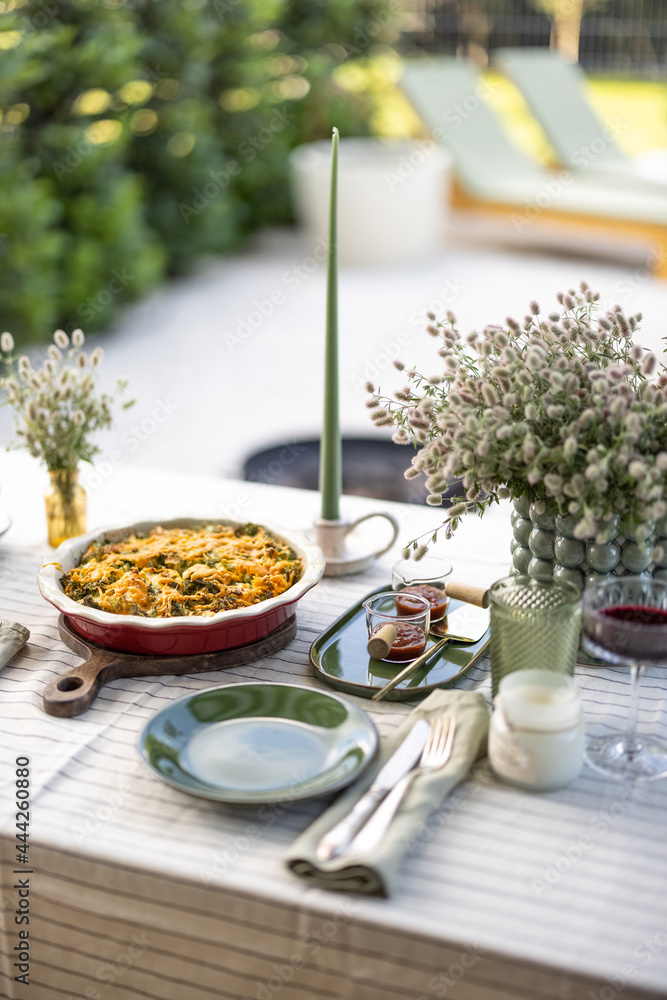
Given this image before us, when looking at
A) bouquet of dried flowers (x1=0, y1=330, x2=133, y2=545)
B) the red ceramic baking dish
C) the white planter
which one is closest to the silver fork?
the red ceramic baking dish

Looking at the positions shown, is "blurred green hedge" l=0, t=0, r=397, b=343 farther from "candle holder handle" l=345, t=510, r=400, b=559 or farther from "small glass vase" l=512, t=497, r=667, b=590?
"small glass vase" l=512, t=497, r=667, b=590

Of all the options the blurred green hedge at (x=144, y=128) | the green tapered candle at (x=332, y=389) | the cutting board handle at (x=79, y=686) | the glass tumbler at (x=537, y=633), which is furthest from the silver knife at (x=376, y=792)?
the blurred green hedge at (x=144, y=128)

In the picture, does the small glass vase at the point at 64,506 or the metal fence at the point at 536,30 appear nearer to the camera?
the small glass vase at the point at 64,506

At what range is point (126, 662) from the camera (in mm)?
1182

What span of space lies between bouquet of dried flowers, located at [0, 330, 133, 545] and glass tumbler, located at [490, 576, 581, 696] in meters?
0.64

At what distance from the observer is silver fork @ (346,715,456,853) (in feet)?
2.92

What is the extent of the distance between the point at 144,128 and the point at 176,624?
479 cm

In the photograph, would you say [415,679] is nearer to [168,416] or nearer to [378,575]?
[378,575]

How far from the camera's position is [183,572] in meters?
1.27

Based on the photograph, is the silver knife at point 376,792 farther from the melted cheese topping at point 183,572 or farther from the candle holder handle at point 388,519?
the candle holder handle at point 388,519

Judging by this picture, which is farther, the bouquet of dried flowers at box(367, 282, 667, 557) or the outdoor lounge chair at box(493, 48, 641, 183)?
the outdoor lounge chair at box(493, 48, 641, 183)

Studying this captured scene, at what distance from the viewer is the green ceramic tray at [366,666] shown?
116 centimetres

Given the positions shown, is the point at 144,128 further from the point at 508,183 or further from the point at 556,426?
the point at 556,426

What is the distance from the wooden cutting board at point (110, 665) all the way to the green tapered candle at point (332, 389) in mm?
250
